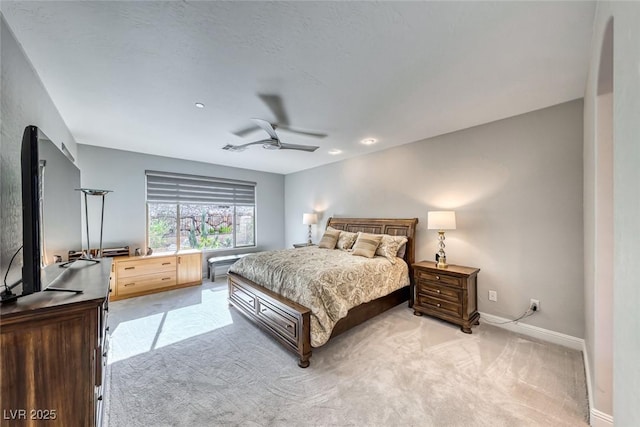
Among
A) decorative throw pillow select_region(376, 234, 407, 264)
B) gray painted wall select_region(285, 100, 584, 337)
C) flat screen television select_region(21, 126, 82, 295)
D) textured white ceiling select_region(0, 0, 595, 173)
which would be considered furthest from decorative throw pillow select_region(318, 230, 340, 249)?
flat screen television select_region(21, 126, 82, 295)

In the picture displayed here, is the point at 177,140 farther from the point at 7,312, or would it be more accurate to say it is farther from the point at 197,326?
the point at 7,312

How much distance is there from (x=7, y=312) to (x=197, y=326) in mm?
2176

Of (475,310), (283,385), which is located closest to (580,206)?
(475,310)

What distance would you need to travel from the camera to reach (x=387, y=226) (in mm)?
4117

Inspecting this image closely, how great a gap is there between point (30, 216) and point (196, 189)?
4150 millimetres

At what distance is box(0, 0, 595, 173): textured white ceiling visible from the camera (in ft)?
4.66

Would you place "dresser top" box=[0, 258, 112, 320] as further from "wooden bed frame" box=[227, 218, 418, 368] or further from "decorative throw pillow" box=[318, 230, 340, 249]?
"decorative throw pillow" box=[318, 230, 340, 249]

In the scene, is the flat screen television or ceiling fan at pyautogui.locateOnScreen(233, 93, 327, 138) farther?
ceiling fan at pyautogui.locateOnScreen(233, 93, 327, 138)

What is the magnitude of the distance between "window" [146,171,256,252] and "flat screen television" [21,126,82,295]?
2439 millimetres

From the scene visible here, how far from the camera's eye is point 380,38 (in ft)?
5.29

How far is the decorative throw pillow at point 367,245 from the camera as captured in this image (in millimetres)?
3592

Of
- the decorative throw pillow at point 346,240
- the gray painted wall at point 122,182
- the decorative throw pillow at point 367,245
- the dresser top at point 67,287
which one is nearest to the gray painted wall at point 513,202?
the decorative throw pillow at point 367,245

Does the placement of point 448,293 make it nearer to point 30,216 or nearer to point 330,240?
point 330,240

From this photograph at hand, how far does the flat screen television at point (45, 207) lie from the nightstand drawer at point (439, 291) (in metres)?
3.50
